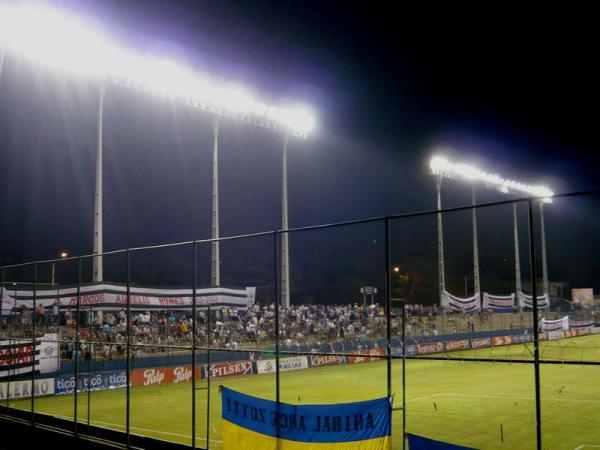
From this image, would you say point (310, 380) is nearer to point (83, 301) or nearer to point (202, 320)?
point (202, 320)

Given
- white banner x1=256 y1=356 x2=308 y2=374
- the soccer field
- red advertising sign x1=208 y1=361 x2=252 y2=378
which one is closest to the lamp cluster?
the soccer field

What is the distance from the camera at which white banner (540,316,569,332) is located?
37.9 metres

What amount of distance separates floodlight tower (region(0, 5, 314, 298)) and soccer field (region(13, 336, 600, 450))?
4804 mm

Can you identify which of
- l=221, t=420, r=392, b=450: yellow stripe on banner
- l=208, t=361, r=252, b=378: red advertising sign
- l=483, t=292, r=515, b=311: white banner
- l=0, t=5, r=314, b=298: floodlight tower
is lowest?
l=208, t=361, r=252, b=378: red advertising sign

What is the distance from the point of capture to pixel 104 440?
13555 mm

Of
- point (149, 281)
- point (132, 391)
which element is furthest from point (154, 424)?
point (149, 281)

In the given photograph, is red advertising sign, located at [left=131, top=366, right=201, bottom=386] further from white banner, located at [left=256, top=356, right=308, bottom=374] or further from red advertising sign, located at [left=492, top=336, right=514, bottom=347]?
red advertising sign, located at [left=492, top=336, right=514, bottom=347]

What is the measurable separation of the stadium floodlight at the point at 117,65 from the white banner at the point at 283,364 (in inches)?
484

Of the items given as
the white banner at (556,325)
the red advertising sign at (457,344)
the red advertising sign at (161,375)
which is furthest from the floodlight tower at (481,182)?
the red advertising sign at (161,375)

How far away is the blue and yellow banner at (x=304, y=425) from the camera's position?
8.66 m

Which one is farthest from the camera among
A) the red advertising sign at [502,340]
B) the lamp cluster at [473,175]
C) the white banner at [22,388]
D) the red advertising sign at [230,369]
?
the lamp cluster at [473,175]

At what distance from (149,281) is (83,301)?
172ft

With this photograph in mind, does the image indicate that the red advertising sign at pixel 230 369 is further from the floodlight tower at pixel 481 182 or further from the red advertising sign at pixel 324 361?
the floodlight tower at pixel 481 182

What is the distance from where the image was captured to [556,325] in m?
40.2
